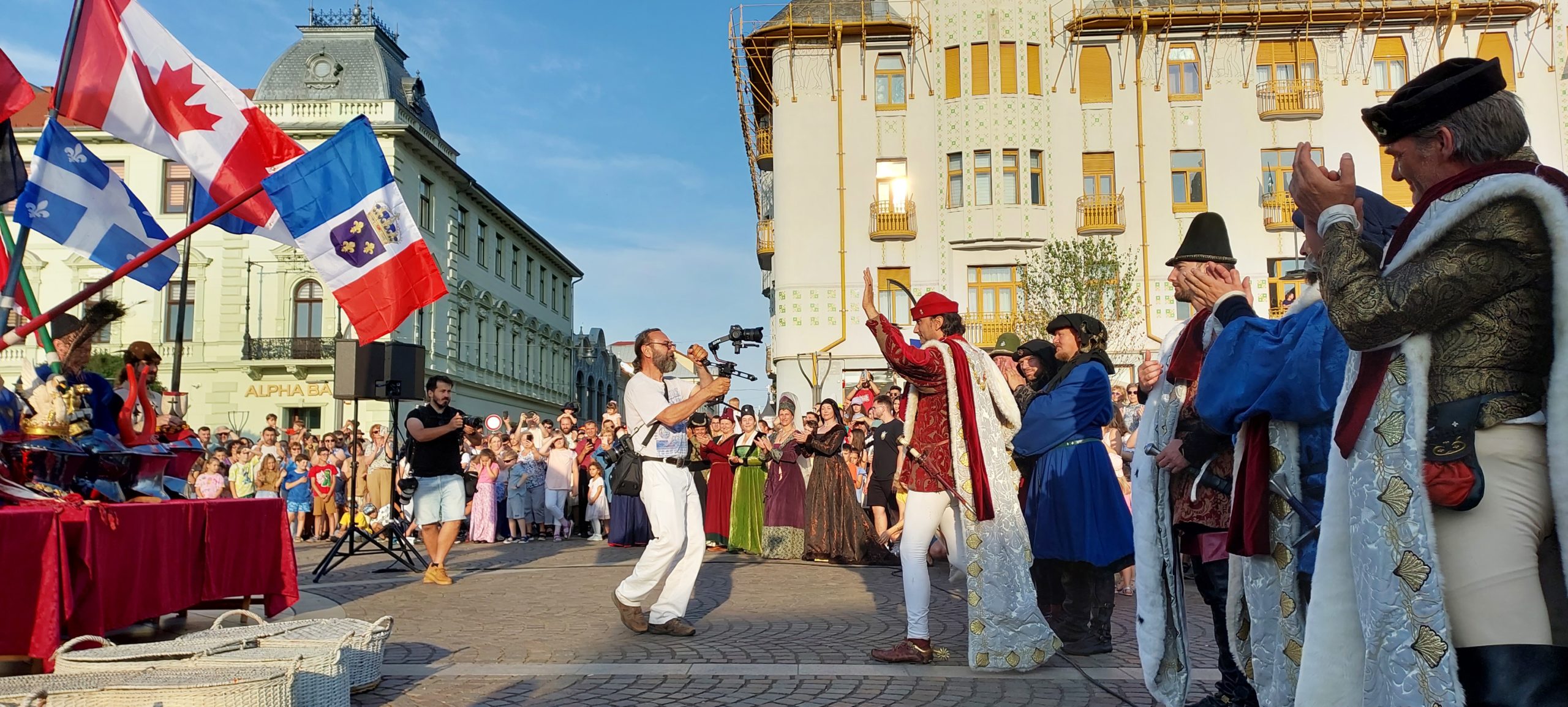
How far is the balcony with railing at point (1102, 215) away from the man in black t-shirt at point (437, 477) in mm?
23971

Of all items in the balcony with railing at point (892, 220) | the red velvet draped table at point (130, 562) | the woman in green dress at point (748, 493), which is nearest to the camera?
the red velvet draped table at point (130, 562)

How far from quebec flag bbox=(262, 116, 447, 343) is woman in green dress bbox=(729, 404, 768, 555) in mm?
7079

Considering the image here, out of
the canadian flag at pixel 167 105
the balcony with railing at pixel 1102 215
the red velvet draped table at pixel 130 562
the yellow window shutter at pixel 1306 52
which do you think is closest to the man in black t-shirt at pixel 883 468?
the red velvet draped table at pixel 130 562

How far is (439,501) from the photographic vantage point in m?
10.4

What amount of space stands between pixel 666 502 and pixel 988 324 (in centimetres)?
2457

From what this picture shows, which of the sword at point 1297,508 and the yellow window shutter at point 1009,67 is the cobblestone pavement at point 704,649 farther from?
the yellow window shutter at point 1009,67

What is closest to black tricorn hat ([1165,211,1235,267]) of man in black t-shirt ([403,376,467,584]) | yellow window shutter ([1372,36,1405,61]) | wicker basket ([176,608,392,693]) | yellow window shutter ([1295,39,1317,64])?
wicker basket ([176,608,392,693])

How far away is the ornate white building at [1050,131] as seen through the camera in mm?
30828

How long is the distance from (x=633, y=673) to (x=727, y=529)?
9.91 meters

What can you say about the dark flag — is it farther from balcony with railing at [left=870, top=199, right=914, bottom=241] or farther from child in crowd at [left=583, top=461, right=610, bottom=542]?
balcony with railing at [left=870, top=199, right=914, bottom=241]

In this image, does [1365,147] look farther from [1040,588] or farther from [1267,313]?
[1040,588]

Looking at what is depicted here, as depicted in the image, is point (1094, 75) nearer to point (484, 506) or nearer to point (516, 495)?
point (516, 495)

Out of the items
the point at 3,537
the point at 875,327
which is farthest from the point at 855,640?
the point at 3,537

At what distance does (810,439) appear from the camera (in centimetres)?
1315
